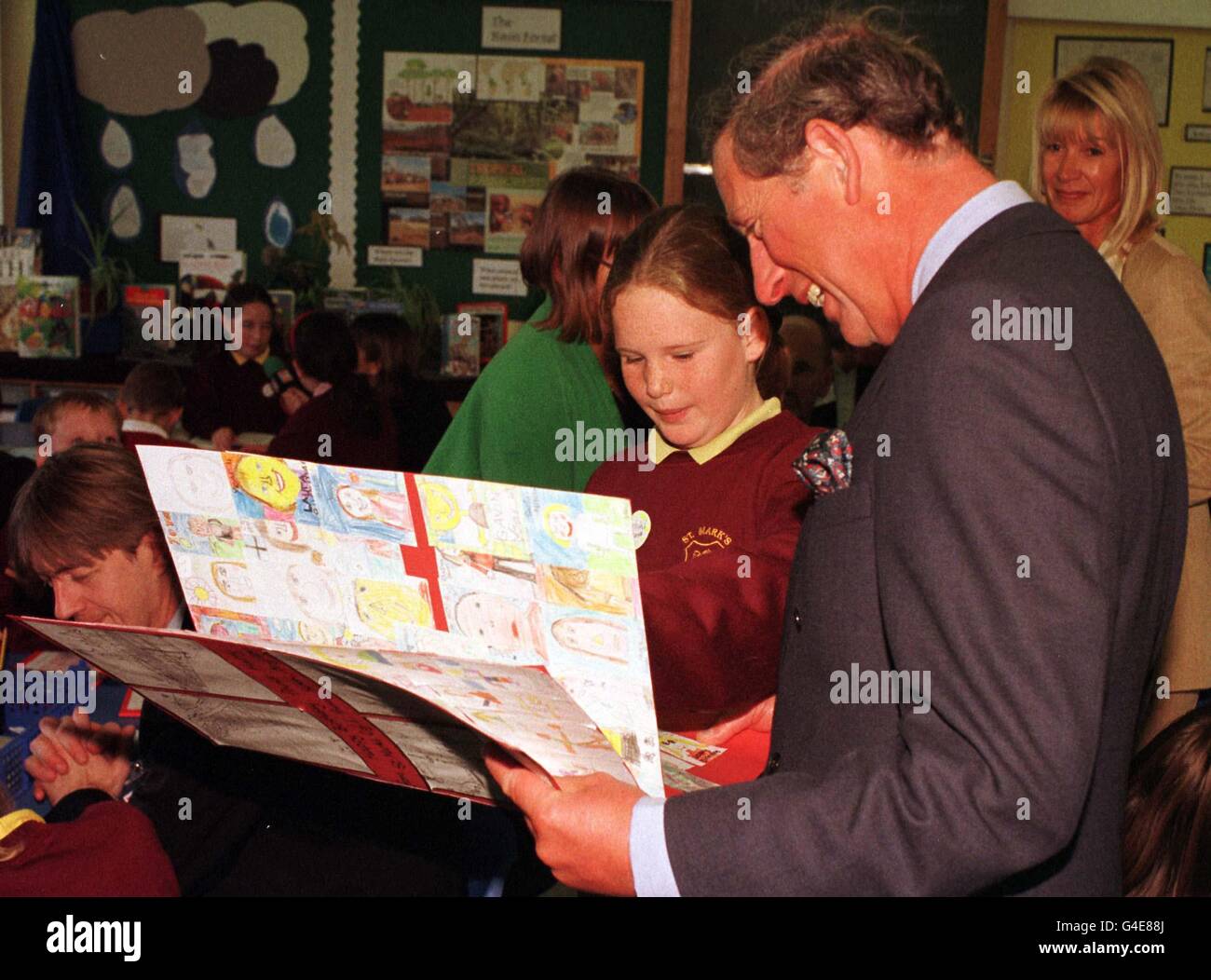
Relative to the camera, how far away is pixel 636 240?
1.75 m

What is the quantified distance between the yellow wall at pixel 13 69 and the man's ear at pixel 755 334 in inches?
195

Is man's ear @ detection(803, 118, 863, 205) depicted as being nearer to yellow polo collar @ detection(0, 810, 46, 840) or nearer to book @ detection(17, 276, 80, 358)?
yellow polo collar @ detection(0, 810, 46, 840)

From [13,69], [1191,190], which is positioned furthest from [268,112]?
[1191,190]

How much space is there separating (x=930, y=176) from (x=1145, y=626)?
411 mm

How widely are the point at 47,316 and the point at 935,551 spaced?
4916mm

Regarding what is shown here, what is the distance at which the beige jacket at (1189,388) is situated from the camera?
2.19m

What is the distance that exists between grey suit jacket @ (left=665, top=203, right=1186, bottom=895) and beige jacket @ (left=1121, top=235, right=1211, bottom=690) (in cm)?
135

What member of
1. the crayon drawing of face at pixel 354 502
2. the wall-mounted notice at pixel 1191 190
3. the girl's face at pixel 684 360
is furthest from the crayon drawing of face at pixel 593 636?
the wall-mounted notice at pixel 1191 190

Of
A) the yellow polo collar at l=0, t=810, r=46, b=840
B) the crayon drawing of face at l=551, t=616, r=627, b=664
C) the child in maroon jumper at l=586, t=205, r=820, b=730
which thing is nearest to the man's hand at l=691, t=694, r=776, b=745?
the child in maroon jumper at l=586, t=205, r=820, b=730

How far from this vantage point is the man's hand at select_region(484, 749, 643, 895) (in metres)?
0.99

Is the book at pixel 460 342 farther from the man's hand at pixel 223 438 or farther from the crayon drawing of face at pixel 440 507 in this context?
the crayon drawing of face at pixel 440 507

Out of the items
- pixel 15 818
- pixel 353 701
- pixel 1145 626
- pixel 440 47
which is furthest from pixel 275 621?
pixel 440 47

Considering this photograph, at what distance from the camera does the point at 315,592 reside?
121 cm

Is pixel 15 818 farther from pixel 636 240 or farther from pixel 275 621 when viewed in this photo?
pixel 636 240
